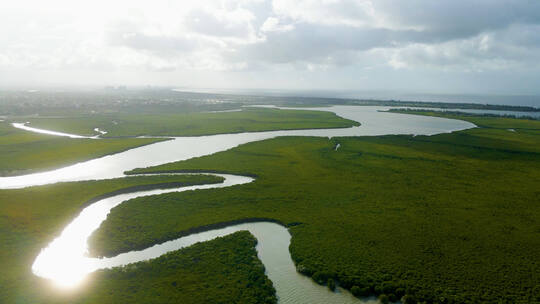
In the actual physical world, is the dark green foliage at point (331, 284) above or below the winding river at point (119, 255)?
above

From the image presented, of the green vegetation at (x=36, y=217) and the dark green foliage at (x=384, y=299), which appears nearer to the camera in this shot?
the dark green foliage at (x=384, y=299)

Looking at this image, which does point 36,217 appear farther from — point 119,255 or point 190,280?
point 190,280

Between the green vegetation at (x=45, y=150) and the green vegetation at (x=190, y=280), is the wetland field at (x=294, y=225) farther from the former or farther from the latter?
the green vegetation at (x=45, y=150)

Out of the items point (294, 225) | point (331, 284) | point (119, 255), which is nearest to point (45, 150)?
point (119, 255)

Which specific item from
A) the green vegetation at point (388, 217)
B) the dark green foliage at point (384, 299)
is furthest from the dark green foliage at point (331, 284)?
the dark green foliage at point (384, 299)

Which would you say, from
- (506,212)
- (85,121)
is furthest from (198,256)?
(85,121)

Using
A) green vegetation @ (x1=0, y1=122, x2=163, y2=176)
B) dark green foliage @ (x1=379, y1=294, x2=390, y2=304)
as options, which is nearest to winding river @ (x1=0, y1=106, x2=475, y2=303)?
dark green foliage @ (x1=379, y1=294, x2=390, y2=304)

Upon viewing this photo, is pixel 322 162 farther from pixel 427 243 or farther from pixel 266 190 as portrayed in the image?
pixel 427 243
